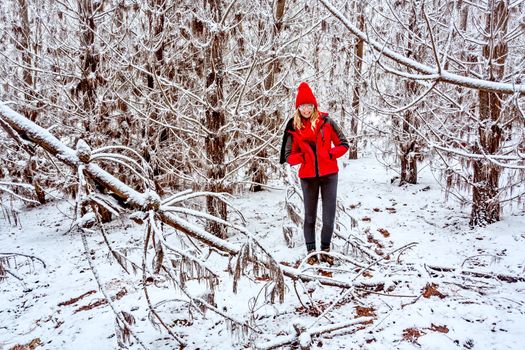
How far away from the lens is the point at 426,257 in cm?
412

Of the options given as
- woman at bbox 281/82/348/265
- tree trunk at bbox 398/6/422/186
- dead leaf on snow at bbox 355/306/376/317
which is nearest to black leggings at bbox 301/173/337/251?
woman at bbox 281/82/348/265

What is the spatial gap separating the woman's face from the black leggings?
73cm

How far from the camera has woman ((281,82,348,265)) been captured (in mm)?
3850

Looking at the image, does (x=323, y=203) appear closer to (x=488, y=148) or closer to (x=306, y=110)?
(x=306, y=110)

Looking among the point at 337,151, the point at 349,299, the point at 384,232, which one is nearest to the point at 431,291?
the point at 349,299

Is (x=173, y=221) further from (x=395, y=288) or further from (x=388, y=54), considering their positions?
(x=395, y=288)

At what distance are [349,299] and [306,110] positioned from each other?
2034mm

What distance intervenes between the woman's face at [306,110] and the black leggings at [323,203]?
2.41ft

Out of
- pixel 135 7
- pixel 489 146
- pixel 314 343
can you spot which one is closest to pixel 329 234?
pixel 314 343

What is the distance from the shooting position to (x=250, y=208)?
25.6ft

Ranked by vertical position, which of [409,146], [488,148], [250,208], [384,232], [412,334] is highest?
[488,148]

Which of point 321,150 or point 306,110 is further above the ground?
point 306,110

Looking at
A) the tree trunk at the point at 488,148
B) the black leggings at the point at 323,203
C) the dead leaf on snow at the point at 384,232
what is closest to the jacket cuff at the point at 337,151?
the black leggings at the point at 323,203

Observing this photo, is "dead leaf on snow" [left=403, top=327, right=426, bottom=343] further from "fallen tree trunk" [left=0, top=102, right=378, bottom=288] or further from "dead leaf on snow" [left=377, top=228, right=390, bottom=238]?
"dead leaf on snow" [left=377, top=228, right=390, bottom=238]
